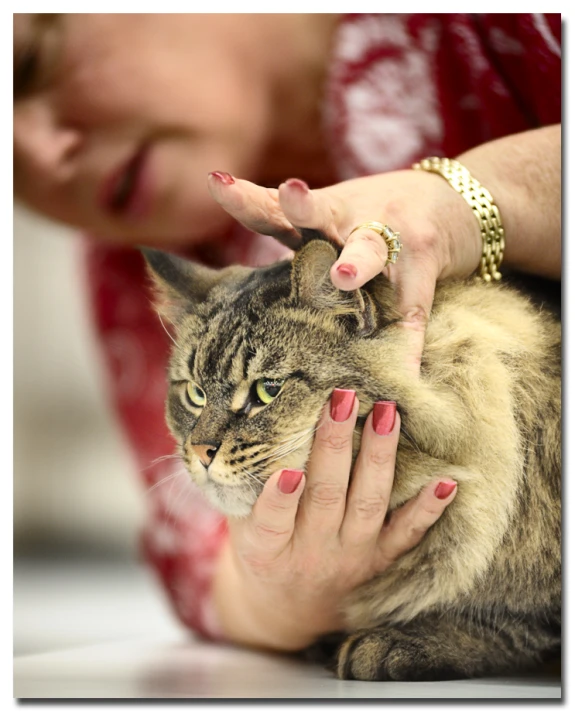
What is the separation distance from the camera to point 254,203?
93cm

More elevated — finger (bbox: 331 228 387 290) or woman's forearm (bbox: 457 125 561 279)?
woman's forearm (bbox: 457 125 561 279)

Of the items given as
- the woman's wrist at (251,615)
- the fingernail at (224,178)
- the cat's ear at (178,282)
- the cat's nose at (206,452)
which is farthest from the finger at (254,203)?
the woman's wrist at (251,615)

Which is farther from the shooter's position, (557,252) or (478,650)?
(557,252)

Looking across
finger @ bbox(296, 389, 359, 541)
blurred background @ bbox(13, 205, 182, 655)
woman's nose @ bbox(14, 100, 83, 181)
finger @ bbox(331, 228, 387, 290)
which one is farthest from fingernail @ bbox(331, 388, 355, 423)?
woman's nose @ bbox(14, 100, 83, 181)

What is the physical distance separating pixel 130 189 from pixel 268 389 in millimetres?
389

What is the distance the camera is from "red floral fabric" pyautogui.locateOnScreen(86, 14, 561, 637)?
113cm

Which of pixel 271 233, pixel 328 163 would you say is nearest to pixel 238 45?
pixel 328 163

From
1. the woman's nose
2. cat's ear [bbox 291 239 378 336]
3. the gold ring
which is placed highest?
the woman's nose

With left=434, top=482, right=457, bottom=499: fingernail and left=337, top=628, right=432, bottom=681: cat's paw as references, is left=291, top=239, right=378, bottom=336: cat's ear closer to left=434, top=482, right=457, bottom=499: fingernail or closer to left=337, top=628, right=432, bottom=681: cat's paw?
left=434, top=482, right=457, bottom=499: fingernail

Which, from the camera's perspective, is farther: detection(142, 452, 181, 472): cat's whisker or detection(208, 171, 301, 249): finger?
detection(142, 452, 181, 472): cat's whisker

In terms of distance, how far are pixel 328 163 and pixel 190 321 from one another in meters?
0.29

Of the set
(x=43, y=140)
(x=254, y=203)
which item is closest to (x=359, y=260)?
(x=254, y=203)

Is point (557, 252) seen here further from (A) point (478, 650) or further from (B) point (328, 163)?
(A) point (478, 650)

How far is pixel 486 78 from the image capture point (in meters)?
1.16
